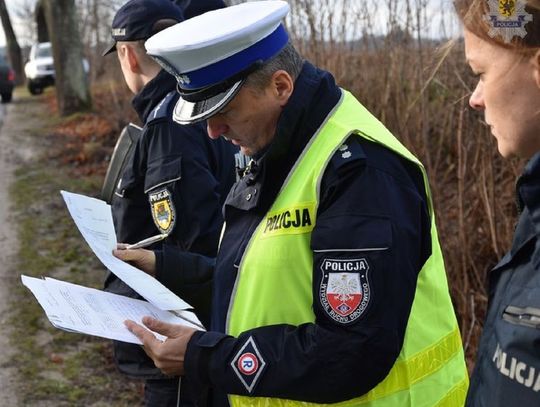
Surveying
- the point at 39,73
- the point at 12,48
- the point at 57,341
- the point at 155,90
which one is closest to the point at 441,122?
the point at 155,90

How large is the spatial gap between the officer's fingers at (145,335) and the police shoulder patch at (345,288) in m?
0.50

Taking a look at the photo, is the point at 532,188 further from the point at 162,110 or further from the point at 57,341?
the point at 57,341

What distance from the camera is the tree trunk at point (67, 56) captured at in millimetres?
15648

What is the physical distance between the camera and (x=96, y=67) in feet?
66.0

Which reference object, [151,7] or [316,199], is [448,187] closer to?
[151,7]

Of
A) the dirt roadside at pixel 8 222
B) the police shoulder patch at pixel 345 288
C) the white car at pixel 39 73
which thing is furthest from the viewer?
the white car at pixel 39 73

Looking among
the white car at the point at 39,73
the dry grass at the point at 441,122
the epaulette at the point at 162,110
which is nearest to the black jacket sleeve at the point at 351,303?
the epaulette at the point at 162,110

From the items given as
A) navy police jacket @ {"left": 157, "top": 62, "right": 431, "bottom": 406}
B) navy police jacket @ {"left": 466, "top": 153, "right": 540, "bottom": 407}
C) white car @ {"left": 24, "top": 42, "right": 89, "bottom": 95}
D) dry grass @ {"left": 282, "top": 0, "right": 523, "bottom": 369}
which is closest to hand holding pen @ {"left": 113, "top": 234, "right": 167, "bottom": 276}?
navy police jacket @ {"left": 157, "top": 62, "right": 431, "bottom": 406}

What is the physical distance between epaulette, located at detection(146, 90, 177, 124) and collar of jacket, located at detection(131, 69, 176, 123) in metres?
0.06

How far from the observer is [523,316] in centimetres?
131

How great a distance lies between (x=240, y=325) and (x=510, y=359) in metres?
0.78

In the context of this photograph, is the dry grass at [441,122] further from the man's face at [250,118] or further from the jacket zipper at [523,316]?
the jacket zipper at [523,316]

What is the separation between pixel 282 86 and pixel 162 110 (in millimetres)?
1008

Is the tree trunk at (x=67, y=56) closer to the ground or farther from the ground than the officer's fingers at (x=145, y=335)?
closer to the ground
